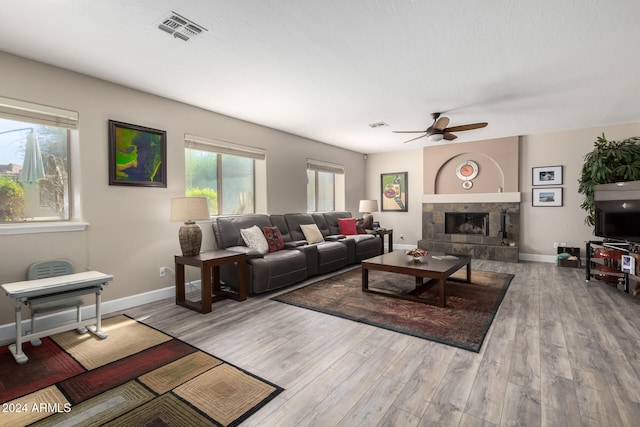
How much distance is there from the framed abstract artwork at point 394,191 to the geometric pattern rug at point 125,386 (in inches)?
247

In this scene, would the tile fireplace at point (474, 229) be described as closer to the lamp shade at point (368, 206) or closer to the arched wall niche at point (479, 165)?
the arched wall niche at point (479, 165)

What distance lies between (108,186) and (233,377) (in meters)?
2.58

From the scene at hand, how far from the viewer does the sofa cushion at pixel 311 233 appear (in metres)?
5.28

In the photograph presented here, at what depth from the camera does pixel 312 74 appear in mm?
3229

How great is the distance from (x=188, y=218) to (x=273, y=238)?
4.45 ft

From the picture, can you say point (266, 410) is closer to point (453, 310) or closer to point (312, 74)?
point (453, 310)

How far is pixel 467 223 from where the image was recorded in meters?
6.87

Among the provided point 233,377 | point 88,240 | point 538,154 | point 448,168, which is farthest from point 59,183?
point 538,154

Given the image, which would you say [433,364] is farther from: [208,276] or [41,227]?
[41,227]

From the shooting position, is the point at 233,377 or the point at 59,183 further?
the point at 59,183

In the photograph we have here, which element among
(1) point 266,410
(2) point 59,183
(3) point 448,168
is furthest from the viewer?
(3) point 448,168

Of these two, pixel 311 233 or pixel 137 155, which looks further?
pixel 311 233

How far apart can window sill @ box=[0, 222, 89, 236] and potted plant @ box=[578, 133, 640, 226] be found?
6944 mm

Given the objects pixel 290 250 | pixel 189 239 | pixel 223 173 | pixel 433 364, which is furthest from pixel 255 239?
pixel 433 364
